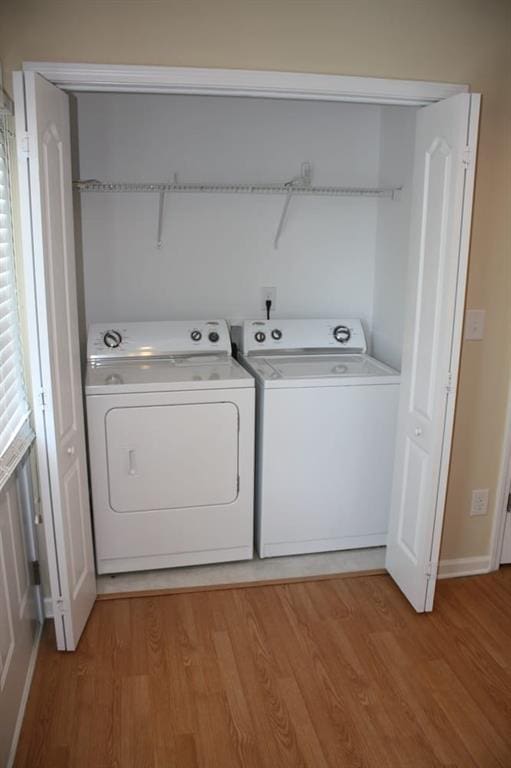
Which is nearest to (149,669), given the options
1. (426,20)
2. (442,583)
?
(442,583)

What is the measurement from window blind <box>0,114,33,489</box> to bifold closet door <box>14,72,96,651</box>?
0.09m

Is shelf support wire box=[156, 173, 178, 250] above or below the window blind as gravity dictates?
above

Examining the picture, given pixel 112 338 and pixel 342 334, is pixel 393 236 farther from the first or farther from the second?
pixel 112 338

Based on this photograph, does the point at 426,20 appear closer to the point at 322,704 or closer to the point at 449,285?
the point at 449,285

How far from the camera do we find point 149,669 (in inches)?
83.4

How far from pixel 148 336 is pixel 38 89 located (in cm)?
138

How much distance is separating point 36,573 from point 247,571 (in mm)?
917

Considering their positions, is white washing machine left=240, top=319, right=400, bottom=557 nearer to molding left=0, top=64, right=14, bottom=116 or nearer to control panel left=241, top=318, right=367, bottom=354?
control panel left=241, top=318, right=367, bottom=354

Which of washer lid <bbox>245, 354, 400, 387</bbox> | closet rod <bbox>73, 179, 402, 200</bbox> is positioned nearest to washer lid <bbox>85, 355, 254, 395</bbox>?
washer lid <bbox>245, 354, 400, 387</bbox>

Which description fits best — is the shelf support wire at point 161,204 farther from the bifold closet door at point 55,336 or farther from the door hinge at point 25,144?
the door hinge at point 25,144

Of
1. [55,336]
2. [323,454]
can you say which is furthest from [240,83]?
[323,454]

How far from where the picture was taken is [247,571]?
2713mm

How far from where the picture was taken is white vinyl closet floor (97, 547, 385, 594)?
2617 millimetres

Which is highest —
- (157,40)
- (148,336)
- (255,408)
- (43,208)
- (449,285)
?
(157,40)
